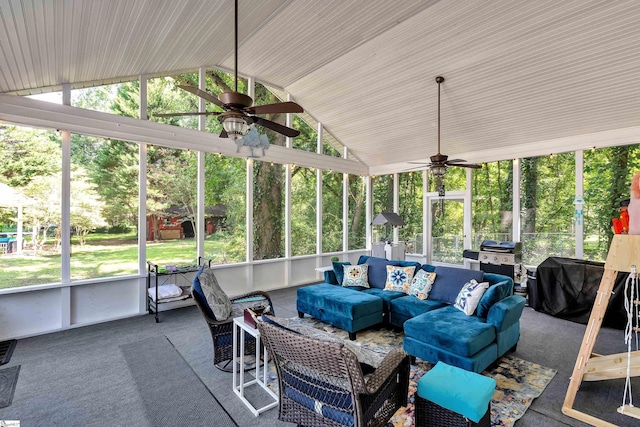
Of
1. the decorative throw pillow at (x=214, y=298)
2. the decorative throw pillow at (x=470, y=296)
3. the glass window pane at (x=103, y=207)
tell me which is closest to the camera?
the decorative throw pillow at (x=214, y=298)

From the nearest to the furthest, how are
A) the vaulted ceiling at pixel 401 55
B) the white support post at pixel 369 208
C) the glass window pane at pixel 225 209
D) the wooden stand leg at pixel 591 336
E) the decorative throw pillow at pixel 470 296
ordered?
1. the wooden stand leg at pixel 591 336
2. the vaulted ceiling at pixel 401 55
3. the decorative throw pillow at pixel 470 296
4. the glass window pane at pixel 225 209
5. the white support post at pixel 369 208

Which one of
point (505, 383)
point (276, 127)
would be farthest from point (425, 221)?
point (276, 127)

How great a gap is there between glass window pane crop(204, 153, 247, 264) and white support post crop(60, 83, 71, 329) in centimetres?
199

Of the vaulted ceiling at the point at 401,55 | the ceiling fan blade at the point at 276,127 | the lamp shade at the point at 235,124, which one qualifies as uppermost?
the vaulted ceiling at the point at 401,55

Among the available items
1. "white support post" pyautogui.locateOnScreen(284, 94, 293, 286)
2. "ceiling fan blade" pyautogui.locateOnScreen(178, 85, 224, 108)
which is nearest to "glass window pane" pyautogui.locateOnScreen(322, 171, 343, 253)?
"white support post" pyautogui.locateOnScreen(284, 94, 293, 286)

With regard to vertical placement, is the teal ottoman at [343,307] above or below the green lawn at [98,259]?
below

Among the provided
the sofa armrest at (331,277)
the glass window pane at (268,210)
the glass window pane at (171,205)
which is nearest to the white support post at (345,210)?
the glass window pane at (268,210)

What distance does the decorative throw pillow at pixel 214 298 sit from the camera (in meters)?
3.11

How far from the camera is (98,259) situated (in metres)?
4.60

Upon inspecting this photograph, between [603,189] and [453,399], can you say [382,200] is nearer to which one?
[603,189]

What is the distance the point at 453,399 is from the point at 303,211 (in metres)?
5.63

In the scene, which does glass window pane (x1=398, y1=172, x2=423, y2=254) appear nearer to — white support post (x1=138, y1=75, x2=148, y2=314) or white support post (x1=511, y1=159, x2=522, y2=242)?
white support post (x1=511, y1=159, x2=522, y2=242)

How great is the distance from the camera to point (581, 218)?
5.35 m

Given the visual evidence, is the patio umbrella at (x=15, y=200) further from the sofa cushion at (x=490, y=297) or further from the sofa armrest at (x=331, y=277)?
the sofa cushion at (x=490, y=297)
